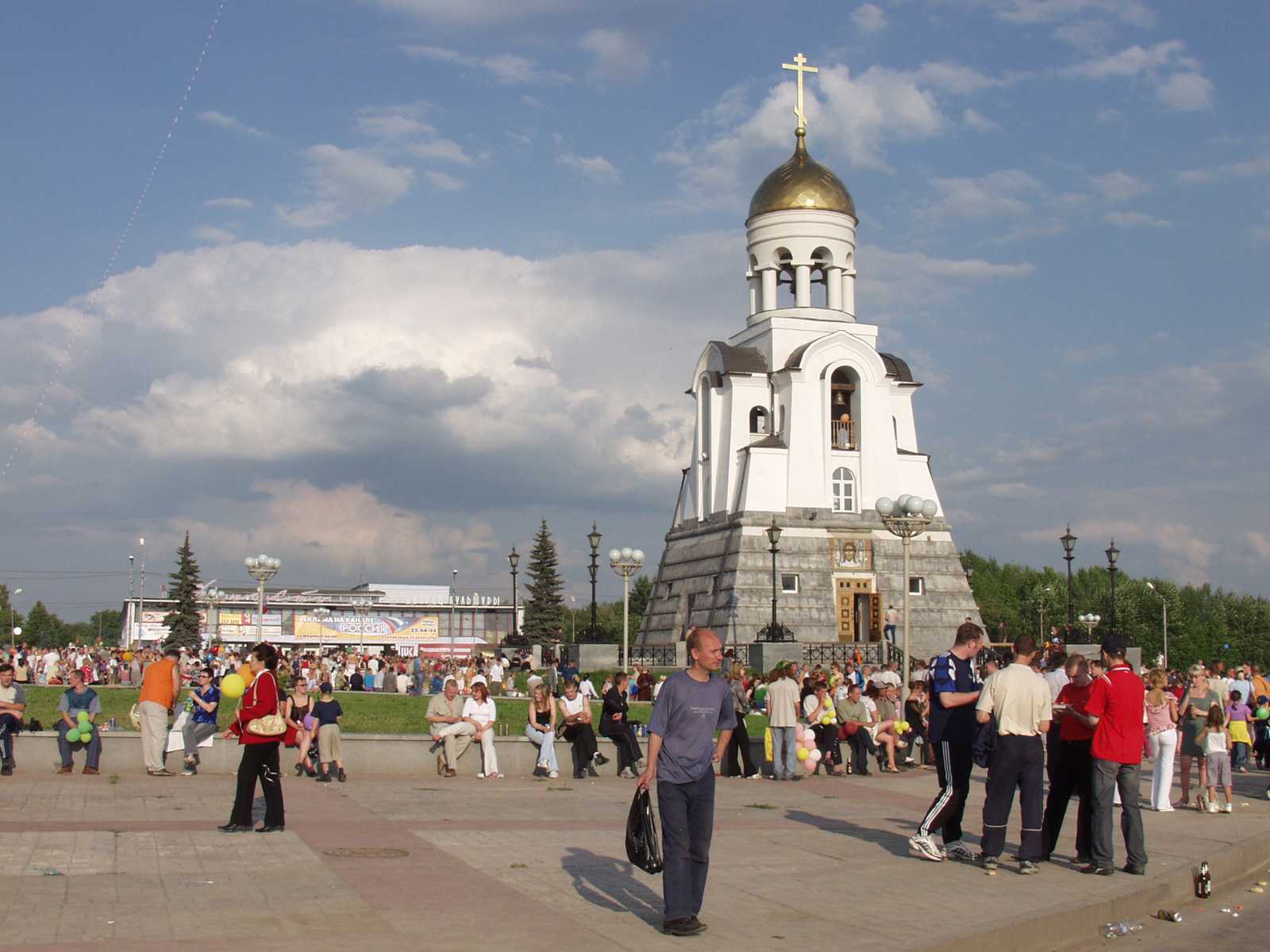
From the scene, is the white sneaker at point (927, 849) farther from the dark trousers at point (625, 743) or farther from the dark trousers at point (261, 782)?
the dark trousers at point (625, 743)

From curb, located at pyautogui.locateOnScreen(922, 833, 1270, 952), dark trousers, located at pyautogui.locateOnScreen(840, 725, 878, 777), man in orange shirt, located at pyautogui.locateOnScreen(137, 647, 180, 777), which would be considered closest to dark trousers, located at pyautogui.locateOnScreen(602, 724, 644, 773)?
dark trousers, located at pyautogui.locateOnScreen(840, 725, 878, 777)

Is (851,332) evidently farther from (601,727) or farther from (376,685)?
(601,727)

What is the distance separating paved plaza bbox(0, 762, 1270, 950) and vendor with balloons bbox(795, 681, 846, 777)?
4541 millimetres

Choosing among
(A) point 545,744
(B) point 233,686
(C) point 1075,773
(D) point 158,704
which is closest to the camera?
(C) point 1075,773

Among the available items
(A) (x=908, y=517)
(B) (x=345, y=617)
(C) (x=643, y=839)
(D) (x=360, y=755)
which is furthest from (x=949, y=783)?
(B) (x=345, y=617)

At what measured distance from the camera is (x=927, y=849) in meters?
12.7

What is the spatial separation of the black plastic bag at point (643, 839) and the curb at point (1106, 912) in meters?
1.84

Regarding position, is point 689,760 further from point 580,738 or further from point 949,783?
point 580,738

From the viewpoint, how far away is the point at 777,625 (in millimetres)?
47406

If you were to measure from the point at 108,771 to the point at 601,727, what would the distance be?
23.0ft

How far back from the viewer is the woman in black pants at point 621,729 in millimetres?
21484

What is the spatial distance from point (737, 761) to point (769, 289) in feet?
125

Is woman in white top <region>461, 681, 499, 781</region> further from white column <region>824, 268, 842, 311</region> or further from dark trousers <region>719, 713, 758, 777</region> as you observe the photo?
white column <region>824, 268, 842, 311</region>

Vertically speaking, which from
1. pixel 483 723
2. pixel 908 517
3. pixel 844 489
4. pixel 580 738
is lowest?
pixel 580 738
